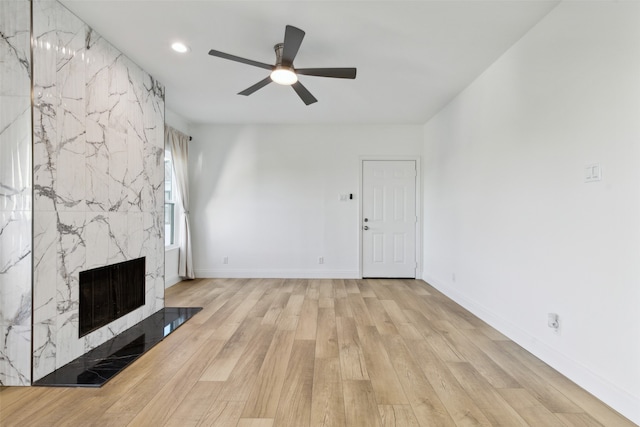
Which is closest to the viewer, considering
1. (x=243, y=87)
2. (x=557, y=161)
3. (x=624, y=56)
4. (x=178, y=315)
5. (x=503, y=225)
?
(x=624, y=56)

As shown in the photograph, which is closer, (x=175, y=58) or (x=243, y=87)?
(x=175, y=58)

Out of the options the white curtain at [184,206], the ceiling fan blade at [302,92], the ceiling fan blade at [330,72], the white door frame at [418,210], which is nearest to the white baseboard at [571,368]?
the white door frame at [418,210]

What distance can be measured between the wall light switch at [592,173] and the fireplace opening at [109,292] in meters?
3.75

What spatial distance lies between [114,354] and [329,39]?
3193 millimetres

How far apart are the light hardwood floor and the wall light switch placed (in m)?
1.37

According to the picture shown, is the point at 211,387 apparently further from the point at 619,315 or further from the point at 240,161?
the point at 240,161

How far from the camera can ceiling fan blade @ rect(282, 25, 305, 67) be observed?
208cm

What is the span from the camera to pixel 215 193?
513cm

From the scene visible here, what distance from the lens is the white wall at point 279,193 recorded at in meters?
5.12

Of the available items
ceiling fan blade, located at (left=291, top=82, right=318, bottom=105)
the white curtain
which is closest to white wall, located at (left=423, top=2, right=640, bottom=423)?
ceiling fan blade, located at (left=291, top=82, right=318, bottom=105)

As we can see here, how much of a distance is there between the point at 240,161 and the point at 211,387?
152 inches

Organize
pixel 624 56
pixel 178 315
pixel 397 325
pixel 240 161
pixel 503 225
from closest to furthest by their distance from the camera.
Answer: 1. pixel 624 56
2. pixel 503 225
3. pixel 397 325
4. pixel 178 315
5. pixel 240 161

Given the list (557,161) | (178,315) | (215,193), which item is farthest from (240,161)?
(557,161)

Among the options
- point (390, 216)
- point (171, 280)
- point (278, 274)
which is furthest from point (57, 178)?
point (390, 216)
